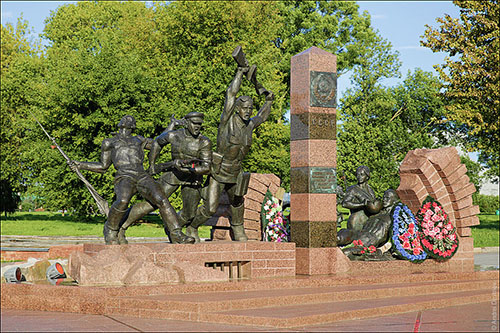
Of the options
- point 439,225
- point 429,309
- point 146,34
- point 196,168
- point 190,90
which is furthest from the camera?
point 146,34

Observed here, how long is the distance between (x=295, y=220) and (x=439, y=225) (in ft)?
11.2

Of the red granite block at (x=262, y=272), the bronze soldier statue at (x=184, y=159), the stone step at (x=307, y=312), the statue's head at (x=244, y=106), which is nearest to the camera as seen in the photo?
the stone step at (x=307, y=312)

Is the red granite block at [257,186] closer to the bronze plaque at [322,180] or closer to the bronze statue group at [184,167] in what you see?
the bronze statue group at [184,167]

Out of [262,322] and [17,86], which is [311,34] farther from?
[262,322]

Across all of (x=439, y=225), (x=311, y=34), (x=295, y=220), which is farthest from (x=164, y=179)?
(x=311, y=34)

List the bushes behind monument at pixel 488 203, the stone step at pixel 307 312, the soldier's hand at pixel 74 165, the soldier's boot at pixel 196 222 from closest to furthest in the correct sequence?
the stone step at pixel 307 312, the soldier's hand at pixel 74 165, the soldier's boot at pixel 196 222, the bushes behind monument at pixel 488 203

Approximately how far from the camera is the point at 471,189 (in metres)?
14.9

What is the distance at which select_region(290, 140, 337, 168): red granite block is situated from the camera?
39.2 feet

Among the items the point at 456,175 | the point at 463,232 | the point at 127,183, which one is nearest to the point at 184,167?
the point at 127,183

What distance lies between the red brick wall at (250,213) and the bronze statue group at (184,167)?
106cm

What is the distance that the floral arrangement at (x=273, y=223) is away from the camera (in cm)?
1313

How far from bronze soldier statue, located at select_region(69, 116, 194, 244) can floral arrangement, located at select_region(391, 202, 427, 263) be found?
4.26m

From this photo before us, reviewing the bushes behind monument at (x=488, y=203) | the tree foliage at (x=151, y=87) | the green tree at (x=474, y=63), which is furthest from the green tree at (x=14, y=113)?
the bushes behind monument at (x=488, y=203)

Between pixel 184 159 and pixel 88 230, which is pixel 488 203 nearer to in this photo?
pixel 88 230
